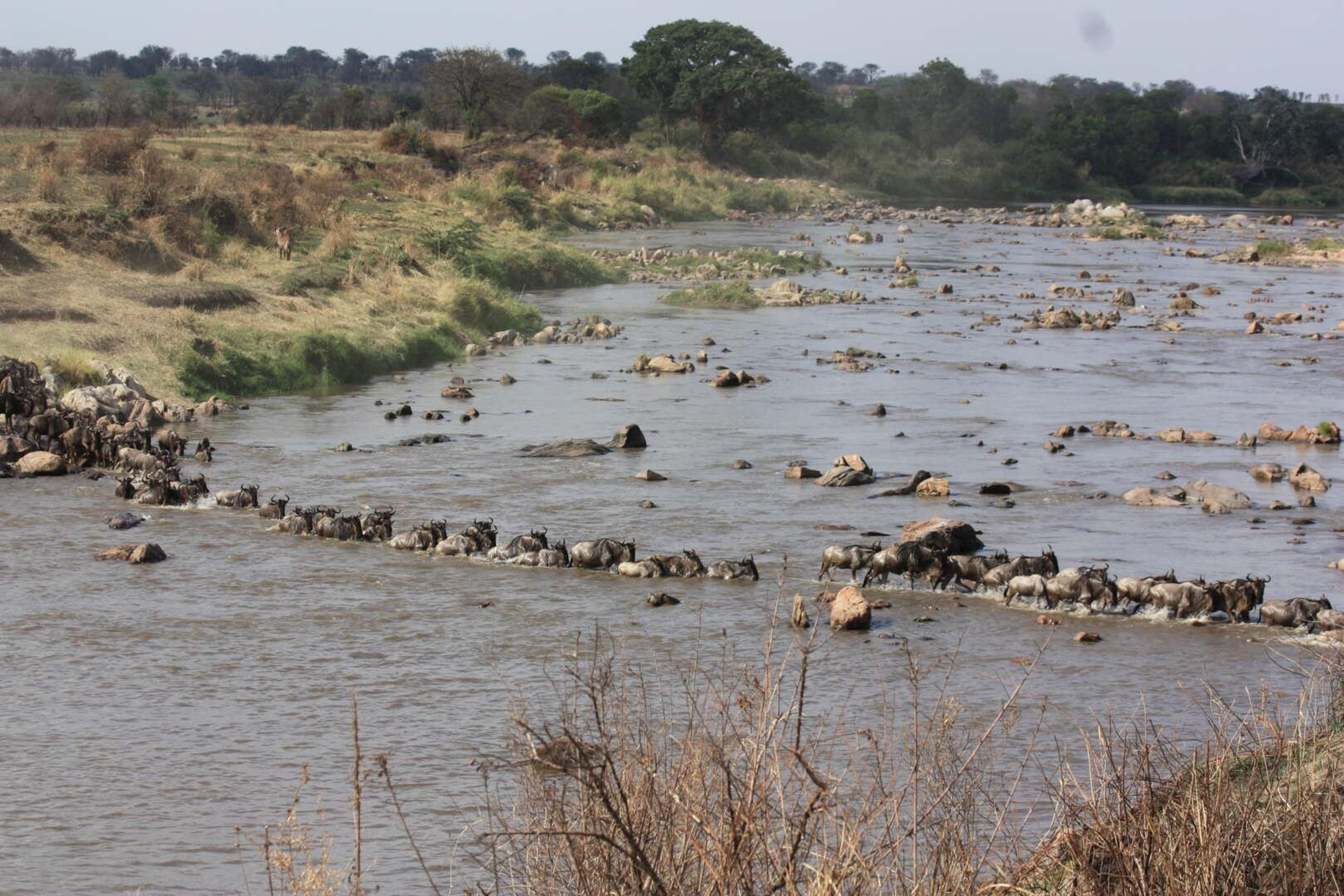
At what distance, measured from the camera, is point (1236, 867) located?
3.97m

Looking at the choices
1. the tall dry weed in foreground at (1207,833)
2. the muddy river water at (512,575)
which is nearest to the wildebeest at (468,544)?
the muddy river water at (512,575)

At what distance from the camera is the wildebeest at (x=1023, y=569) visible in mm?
10070

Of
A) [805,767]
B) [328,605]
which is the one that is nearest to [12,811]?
[328,605]

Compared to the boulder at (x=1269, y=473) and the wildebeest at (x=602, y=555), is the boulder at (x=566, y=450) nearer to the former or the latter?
the wildebeest at (x=602, y=555)

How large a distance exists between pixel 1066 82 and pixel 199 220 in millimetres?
152250

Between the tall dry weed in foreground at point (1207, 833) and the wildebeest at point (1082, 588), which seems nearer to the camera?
the tall dry weed in foreground at point (1207, 833)

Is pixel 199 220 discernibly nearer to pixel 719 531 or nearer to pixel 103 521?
pixel 103 521

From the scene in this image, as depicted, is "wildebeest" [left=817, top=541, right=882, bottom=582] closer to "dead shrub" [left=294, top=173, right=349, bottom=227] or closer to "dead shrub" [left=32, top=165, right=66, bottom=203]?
"dead shrub" [left=32, top=165, right=66, bottom=203]

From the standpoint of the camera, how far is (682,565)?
10641 millimetres

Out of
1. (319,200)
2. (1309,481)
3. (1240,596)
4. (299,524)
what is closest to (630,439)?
(299,524)

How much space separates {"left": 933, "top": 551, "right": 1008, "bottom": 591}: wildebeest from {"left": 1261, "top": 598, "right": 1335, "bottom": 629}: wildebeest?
184 centimetres

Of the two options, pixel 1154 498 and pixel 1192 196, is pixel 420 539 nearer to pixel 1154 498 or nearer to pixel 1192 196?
pixel 1154 498

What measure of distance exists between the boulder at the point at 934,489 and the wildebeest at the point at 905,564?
2993 mm

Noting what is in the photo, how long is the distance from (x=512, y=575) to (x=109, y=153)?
1900 cm
